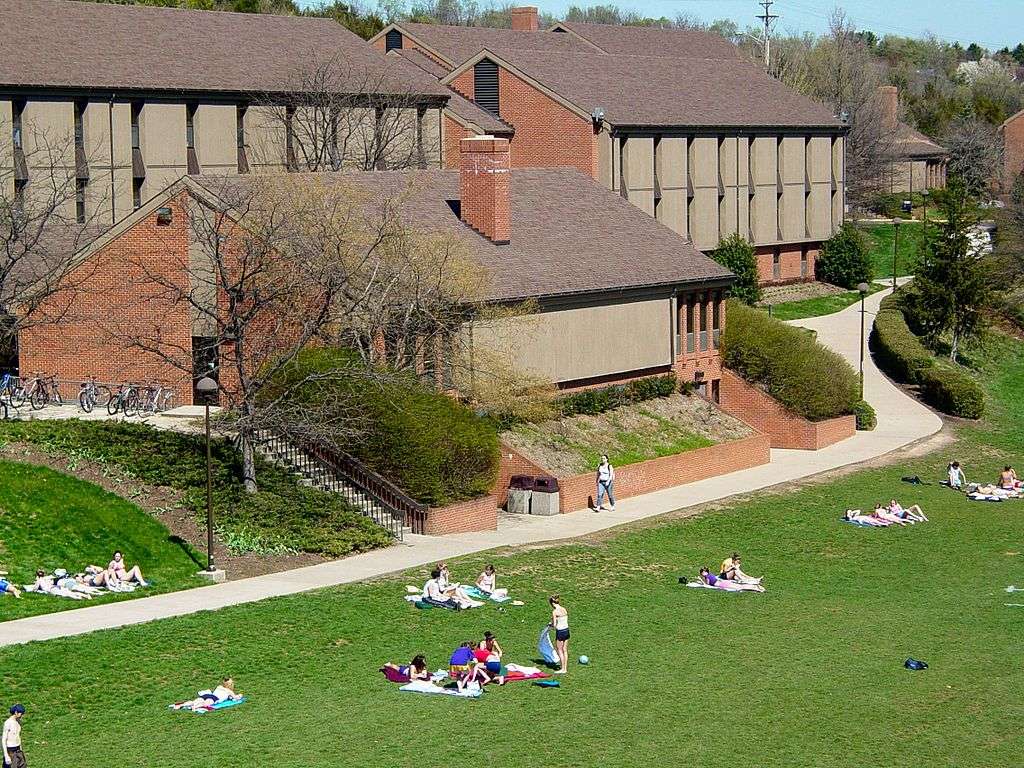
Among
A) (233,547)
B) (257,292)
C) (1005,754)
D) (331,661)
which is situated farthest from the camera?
(257,292)

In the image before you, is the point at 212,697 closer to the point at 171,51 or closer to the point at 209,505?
the point at 209,505

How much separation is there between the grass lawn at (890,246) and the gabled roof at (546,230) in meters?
38.5

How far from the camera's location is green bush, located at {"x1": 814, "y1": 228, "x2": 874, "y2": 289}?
285 ft

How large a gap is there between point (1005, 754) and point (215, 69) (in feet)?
166

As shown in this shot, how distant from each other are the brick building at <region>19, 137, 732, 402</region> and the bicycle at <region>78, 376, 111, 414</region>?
0.79 metres

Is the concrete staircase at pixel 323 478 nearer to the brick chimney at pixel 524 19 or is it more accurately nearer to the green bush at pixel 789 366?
the green bush at pixel 789 366

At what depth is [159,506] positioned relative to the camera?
36969 millimetres

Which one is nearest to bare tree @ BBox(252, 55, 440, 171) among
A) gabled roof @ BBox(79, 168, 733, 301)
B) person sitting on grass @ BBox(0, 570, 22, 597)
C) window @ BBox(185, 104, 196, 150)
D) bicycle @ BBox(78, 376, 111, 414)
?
window @ BBox(185, 104, 196, 150)

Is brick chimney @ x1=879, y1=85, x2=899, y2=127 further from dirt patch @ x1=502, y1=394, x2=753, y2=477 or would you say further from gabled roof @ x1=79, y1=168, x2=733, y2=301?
dirt patch @ x1=502, y1=394, x2=753, y2=477

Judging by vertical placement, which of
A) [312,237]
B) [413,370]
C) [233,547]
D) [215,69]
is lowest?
[233,547]

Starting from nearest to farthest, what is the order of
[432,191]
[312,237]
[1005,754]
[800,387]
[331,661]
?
[1005,754]
[331,661]
[312,237]
[432,191]
[800,387]

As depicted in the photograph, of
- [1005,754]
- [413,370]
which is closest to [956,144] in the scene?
[413,370]

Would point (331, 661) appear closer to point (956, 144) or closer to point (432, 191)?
point (432, 191)

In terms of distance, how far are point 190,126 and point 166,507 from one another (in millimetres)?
31803
